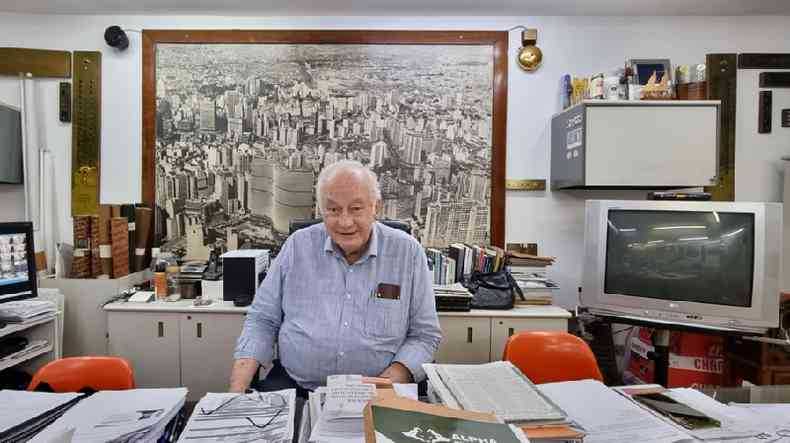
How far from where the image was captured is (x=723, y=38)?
8.96ft

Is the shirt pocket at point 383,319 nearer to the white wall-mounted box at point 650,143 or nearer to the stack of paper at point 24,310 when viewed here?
the white wall-mounted box at point 650,143

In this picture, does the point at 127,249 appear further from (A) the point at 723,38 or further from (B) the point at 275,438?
(A) the point at 723,38

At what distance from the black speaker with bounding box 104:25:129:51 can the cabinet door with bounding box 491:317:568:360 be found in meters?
2.96

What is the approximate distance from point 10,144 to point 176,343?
1768 mm

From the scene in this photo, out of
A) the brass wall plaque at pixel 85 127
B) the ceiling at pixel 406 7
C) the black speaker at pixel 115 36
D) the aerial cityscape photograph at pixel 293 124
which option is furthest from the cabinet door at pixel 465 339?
the black speaker at pixel 115 36

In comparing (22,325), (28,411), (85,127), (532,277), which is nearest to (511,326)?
(532,277)

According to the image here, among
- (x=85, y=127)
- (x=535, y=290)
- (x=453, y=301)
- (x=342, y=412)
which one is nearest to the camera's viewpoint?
(x=342, y=412)

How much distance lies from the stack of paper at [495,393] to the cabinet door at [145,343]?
186 cm

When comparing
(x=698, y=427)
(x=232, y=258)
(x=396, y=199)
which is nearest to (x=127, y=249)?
(x=232, y=258)

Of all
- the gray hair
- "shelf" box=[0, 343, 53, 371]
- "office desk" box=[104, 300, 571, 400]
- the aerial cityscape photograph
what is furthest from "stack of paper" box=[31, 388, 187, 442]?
the aerial cityscape photograph

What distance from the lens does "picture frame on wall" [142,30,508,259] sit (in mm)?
2750

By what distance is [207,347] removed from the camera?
2.29 m

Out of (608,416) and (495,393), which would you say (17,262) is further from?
(608,416)

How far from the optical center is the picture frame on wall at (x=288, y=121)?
2.75 m
